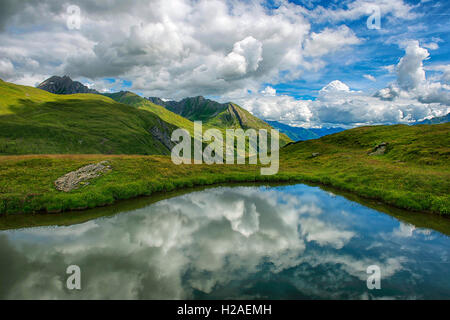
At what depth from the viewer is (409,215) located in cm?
2706

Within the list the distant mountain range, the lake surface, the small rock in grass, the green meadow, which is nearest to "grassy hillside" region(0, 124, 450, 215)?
the green meadow

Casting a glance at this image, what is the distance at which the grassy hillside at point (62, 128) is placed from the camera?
92688 millimetres

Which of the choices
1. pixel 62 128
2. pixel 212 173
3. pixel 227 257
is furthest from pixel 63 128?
pixel 227 257

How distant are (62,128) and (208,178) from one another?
10597cm

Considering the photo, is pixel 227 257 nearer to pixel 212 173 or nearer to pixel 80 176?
pixel 80 176

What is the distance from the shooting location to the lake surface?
13039 millimetres

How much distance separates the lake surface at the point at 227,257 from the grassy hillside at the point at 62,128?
89.6 metres

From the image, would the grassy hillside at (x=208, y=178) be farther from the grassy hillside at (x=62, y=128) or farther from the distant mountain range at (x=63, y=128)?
the grassy hillside at (x=62, y=128)

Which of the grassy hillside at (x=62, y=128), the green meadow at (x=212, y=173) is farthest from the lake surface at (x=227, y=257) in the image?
the grassy hillside at (x=62, y=128)

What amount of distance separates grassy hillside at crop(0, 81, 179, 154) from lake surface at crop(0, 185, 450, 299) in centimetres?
8957

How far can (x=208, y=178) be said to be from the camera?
46219 millimetres

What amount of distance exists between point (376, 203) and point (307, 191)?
1113 centimetres
